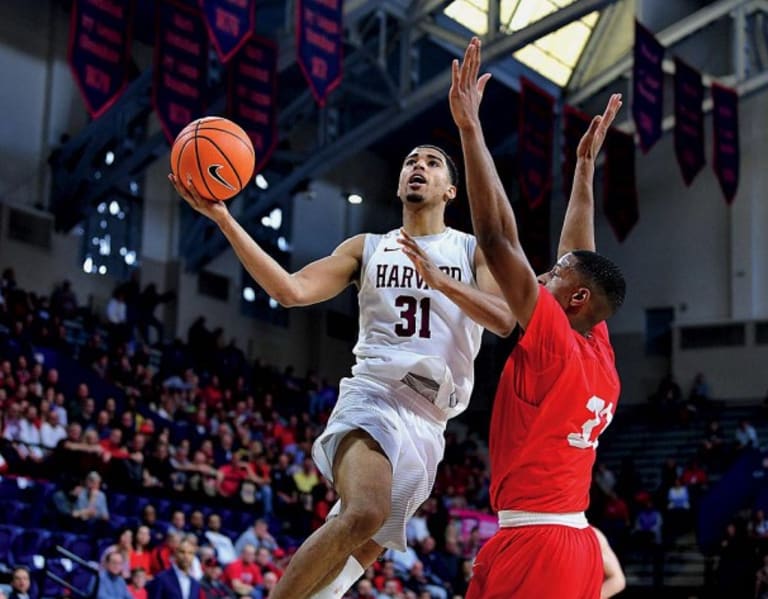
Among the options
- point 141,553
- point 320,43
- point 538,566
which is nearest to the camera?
point 538,566

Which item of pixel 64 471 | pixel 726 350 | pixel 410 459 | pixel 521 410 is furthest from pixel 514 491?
pixel 726 350

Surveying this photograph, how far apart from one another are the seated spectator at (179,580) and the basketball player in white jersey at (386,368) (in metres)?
6.89

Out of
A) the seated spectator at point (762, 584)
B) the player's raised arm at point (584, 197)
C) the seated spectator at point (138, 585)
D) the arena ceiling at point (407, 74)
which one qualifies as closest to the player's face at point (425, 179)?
the player's raised arm at point (584, 197)

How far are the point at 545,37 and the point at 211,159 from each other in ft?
81.8

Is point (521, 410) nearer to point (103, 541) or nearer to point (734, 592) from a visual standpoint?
point (103, 541)

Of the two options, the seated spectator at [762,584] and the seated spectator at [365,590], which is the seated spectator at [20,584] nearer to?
the seated spectator at [365,590]

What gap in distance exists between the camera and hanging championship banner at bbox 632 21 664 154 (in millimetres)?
24828

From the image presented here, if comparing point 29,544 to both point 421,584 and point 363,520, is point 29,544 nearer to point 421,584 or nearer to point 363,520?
point 421,584

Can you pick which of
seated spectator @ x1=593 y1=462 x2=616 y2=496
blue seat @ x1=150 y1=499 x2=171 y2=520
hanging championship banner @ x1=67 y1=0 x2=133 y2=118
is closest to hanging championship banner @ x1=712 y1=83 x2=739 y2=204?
seated spectator @ x1=593 y1=462 x2=616 y2=496

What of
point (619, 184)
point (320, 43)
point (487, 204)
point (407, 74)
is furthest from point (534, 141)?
point (487, 204)

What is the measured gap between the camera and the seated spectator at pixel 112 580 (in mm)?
12266

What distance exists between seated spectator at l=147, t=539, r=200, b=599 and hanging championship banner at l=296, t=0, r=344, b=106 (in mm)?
8478

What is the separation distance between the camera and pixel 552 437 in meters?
5.31

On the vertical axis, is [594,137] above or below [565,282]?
above
